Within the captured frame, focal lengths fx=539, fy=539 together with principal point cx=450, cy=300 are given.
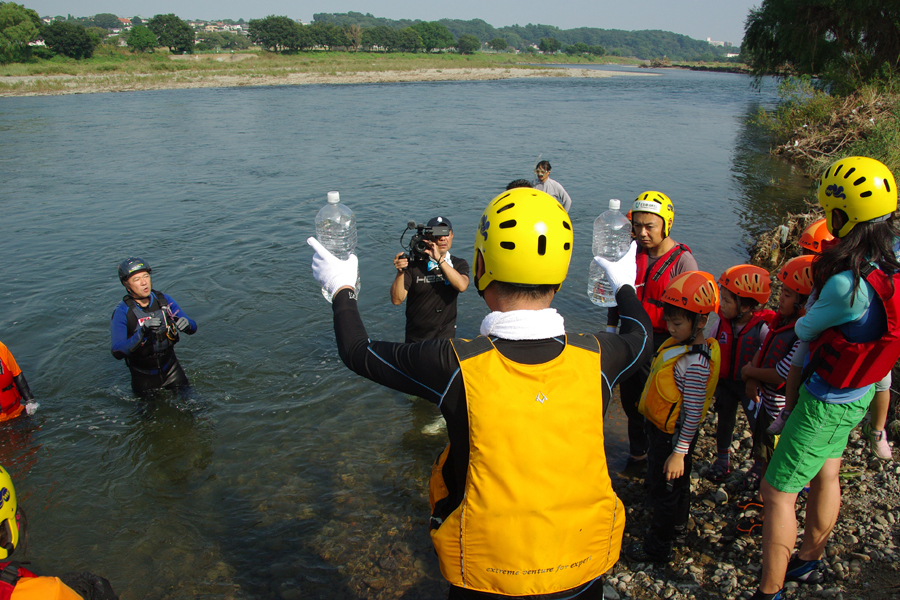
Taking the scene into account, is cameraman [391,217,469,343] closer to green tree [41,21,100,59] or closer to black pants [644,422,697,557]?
black pants [644,422,697,557]

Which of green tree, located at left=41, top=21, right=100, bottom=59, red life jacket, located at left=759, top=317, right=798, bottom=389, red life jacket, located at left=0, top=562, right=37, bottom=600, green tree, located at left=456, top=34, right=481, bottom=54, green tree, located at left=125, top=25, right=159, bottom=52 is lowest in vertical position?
red life jacket, located at left=0, top=562, right=37, bottom=600

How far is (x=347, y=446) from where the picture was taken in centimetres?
574

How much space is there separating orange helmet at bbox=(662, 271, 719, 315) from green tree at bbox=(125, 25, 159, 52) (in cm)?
9873

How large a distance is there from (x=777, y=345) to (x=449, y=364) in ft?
10.1

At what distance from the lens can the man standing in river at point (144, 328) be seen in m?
5.40

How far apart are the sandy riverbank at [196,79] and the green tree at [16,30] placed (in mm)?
13625

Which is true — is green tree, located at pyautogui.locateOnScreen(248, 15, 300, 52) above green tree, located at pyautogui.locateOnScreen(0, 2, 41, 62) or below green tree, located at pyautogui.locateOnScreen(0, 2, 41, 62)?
above

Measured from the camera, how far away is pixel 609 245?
25.5 feet

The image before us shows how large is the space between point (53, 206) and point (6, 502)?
1558 centimetres

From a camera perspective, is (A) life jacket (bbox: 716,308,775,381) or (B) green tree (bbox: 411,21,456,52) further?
(B) green tree (bbox: 411,21,456,52)

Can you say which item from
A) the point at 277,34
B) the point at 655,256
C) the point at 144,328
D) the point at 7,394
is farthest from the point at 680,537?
the point at 277,34

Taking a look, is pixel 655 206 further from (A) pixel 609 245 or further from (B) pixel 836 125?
(B) pixel 836 125

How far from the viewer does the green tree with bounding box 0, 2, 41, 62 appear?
58.5 meters

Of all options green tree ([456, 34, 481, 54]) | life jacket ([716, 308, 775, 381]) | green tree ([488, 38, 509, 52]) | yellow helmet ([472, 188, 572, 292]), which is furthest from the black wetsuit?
green tree ([488, 38, 509, 52])
